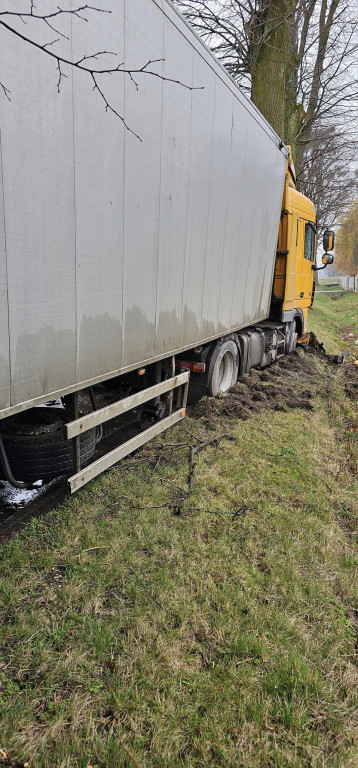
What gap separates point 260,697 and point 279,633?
382mm

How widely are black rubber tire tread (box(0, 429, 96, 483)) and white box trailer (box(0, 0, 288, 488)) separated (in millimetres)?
657

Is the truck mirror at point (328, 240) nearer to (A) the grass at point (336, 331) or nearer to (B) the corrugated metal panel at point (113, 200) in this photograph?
(A) the grass at point (336, 331)

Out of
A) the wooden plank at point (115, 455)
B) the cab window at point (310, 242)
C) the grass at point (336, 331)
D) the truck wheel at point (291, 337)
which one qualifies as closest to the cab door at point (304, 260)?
the cab window at point (310, 242)

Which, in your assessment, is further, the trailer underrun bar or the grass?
the grass

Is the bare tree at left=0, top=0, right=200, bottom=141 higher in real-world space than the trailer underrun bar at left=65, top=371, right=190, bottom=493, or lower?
higher

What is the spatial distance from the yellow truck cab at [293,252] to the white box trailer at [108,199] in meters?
3.00

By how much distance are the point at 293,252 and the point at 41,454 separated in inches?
249

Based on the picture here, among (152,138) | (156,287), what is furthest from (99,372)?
(152,138)

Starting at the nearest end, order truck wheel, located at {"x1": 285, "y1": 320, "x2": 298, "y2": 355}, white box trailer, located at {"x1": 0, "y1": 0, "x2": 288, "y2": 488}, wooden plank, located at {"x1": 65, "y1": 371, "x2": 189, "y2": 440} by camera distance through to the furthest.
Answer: white box trailer, located at {"x1": 0, "y1": 0, "x2": 288, "y2": 488} → wooden plank, located at {"x1": 65, "y1": 371, "x2": 189, "y2": 440} → truck wheel, located at {"x1": 285, "y1": 320, "x2": 298, "y2": 355}

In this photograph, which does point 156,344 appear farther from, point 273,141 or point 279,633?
point 273,141

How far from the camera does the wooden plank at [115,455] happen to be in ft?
10.2

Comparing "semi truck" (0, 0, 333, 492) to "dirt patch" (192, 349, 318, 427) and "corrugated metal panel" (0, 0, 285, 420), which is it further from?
"dirt patch" (192, 349, 318, 427)

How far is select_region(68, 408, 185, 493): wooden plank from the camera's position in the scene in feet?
10.2

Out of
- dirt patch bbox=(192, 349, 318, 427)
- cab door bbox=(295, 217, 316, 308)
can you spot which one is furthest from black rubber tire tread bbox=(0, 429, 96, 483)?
cab door bbox=(295, 217, 316, 308)
